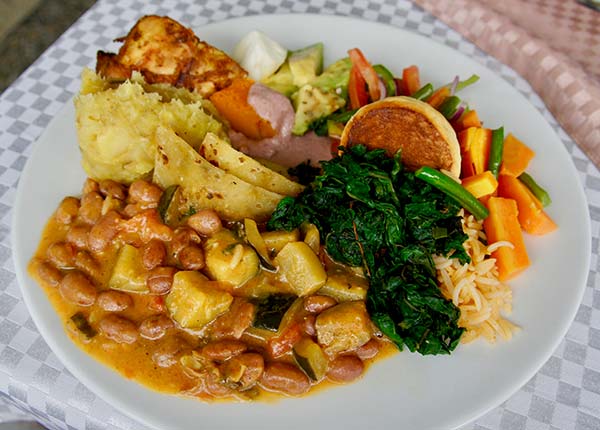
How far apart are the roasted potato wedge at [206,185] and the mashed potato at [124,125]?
193 mm

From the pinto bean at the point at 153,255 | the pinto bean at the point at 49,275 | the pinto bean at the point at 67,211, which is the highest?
the pinto bean at the point at 153,255

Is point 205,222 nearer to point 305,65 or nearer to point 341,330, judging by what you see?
point 341,330

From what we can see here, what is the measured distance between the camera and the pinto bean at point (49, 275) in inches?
135

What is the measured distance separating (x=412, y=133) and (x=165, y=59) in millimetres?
1828

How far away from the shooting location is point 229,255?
3383mm

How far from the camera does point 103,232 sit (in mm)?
3586

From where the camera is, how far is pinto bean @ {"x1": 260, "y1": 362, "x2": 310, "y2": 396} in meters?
3.04

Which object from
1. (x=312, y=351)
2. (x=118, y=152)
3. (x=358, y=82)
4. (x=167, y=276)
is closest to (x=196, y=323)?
(x=167, y=276)

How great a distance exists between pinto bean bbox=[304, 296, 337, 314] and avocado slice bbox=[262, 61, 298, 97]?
1958 mm

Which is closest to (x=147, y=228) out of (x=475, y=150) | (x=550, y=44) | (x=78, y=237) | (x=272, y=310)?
(x=78, y=237)

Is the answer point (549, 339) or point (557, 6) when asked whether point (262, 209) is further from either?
point (557, 6)

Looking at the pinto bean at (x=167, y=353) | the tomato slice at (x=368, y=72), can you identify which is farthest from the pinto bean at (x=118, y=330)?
the tomato slice at (x=368, y=72)

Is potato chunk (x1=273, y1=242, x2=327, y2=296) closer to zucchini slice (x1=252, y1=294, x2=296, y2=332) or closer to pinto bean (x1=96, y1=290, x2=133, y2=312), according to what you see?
zucchini slice (x1=252, y1=294, x2=296, y2=332)

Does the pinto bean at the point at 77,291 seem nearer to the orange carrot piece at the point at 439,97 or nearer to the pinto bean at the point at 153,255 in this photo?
the pinto bean at the point at 153,255
